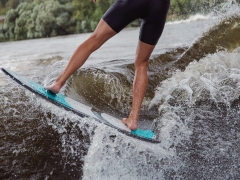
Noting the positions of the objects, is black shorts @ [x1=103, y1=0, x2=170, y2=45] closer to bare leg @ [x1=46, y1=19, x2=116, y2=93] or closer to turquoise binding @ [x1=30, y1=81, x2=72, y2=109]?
bare leg @ [x1=46, y1=19, x2=116, y2=93]

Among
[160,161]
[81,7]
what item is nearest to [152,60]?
[160,161]

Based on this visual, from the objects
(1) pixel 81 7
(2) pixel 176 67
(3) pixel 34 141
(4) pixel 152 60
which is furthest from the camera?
(1) pixel 81 7

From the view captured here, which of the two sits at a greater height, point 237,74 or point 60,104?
point 60,104

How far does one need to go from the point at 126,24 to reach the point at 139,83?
0.63 meters

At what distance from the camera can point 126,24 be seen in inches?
129

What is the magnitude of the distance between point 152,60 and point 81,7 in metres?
50.5

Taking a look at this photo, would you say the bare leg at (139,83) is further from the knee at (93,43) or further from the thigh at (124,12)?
the knee at (93,43)

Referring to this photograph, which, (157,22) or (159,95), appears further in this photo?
(159,95)

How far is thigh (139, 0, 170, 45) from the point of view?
3.30m

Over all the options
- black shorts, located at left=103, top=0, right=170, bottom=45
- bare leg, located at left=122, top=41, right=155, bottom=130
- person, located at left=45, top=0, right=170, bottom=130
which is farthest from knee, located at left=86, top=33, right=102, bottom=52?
bare leg, located at left=122, top=41, right=155, bottom=130

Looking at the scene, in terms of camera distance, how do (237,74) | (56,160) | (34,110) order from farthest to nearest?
(237,74), (34,110), (56,160)

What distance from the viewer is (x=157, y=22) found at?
11.1 ft

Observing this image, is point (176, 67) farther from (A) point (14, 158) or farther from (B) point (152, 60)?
(A) point (14, 158)

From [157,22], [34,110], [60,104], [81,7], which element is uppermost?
[157,22]
